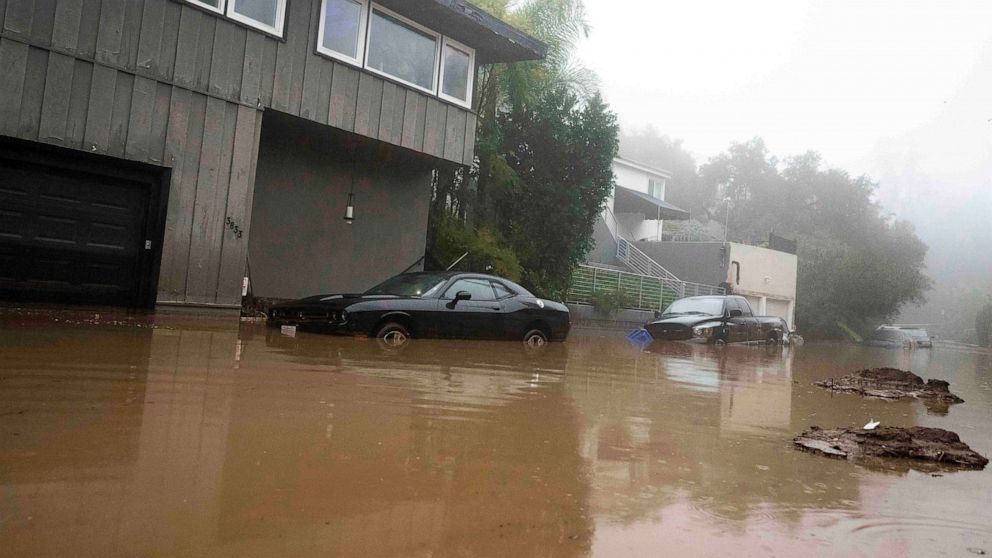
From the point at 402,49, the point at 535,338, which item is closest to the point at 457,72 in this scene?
the point at 402,49

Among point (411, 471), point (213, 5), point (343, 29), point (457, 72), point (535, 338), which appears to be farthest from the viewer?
point (457, 72)

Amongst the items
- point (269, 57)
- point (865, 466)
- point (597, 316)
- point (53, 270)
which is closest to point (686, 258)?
point (597, 316)

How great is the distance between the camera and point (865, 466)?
4051 millimetres

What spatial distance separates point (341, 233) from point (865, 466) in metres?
10.9

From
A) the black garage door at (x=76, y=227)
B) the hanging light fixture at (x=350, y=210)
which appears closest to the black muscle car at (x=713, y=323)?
the hanging light fixture at (x=350, y=210)

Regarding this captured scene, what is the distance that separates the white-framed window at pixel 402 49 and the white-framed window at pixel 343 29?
16cm

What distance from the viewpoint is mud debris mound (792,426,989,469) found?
4.33 m

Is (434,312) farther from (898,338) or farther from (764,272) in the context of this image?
(898,338)

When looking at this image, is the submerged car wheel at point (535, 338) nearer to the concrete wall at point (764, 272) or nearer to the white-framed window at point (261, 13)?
the white-framed window at point (261, 13)

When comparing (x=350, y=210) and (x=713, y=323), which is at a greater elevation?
(x=350, y=210)

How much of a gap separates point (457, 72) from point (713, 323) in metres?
7.98

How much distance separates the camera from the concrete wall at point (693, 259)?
31.6 m

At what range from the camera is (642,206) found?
3519 centimetres

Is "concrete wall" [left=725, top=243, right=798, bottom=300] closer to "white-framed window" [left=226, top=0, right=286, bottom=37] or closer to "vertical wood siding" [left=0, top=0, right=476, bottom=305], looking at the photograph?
"vertical wood siding" [left=0, top=0, right=476, bottom=305]
